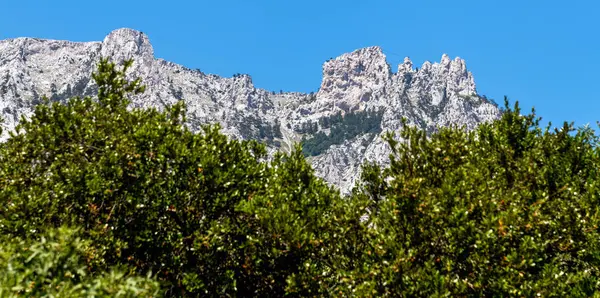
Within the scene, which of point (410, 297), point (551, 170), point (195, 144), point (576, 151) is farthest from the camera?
point (576, 151)

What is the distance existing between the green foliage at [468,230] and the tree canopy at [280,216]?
55 millimetres

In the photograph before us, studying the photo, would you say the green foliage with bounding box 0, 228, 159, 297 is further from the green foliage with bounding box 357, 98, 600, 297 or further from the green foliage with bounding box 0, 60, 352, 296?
the green foliage with bounding box 357, 98, 600, 297

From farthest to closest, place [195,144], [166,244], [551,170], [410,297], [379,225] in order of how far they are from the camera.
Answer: [551,170]
[195,144]
[166,244]
[379,225]
[410,297]

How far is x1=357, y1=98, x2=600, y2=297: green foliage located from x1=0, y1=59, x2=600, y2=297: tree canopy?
0.06 m

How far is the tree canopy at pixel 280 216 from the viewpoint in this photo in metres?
14.9

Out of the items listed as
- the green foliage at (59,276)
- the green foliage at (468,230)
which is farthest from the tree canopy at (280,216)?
the green foliage at (59,276)

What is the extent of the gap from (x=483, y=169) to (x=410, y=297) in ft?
25.6

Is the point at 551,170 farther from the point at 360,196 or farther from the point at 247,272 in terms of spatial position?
the point at 247,272

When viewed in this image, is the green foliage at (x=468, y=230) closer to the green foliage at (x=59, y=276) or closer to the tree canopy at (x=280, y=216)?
the tree canopy at (x=280, y=216)

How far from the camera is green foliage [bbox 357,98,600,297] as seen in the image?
47.6ft

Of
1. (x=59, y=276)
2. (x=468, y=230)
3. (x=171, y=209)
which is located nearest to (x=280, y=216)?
(x=171, y=209)

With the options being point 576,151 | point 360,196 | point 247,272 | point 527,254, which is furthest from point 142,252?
point 576,151

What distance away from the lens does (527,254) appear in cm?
1443

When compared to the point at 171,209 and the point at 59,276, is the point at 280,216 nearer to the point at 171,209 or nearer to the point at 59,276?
the point at 171,209
